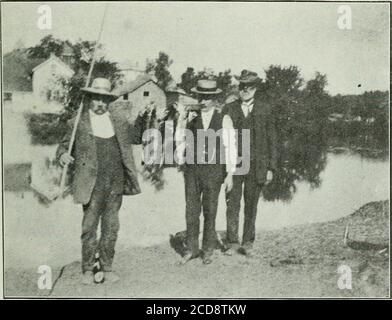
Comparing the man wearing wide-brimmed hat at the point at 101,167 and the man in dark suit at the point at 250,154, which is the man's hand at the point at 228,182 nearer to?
the man in dark suit at the point at 250,154

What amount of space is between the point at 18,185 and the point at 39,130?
0.67 metres

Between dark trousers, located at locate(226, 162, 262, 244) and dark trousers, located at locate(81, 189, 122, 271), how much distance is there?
1.25 m

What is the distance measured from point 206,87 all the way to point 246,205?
1.41 meters

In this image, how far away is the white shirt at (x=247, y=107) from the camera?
7.33 meters

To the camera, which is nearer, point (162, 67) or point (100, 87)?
point (100, 87)

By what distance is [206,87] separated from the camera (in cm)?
723

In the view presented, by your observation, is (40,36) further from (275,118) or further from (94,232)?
(275,118)

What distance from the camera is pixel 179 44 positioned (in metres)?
7.32

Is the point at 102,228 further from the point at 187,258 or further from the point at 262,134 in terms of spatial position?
the point at 262,134

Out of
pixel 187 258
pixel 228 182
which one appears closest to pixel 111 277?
pixel 187 258

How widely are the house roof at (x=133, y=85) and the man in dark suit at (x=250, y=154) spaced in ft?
3.11

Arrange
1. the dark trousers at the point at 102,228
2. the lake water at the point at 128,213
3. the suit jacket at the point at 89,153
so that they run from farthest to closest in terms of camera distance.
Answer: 1. the lake water at the point at 128,213
2. the dark trousers at the point at 102,228
3. the suit jacket at the point at 89,153

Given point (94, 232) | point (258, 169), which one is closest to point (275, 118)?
point (258, 169)

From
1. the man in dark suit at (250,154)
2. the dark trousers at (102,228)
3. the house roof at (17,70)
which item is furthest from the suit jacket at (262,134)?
the house roof at (17,70)
